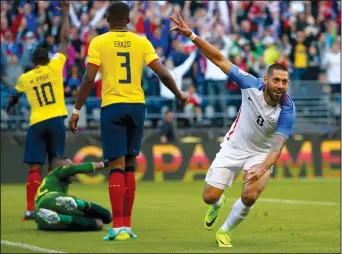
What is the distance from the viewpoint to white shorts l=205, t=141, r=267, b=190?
11898mm

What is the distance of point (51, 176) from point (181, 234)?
209 cm

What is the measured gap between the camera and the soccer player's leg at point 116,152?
12.0 m

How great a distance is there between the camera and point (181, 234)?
1302 centimetres

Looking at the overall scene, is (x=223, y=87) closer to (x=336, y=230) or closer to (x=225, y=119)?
(x=225, y=119)

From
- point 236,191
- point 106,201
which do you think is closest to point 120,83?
point 106,201

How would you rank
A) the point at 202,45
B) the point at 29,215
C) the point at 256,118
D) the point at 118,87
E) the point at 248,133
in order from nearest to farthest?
the point at 202,45
the point at 256,118
the point at 248,133
the point at 118,87
the point at 29,215

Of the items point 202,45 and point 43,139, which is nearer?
point 202,45

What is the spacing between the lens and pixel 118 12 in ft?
39.0

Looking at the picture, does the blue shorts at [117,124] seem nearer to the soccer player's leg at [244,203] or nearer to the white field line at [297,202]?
the soccer player's leg at [244,203]

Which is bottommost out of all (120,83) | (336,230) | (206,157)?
(206,157)

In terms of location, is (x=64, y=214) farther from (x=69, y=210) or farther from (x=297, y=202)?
(x=297, y=202)

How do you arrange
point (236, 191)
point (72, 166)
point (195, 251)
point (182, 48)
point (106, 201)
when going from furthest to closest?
1. point (182, 48)
2. point (236, 191)
3. point (106, 201)
4. point (72, 166)
5. point (195, 251)

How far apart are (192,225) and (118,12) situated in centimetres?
369

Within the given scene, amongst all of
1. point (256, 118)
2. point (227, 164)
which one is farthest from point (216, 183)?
point (256, 118)
